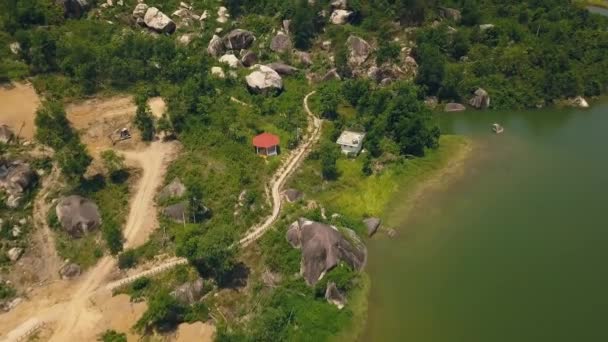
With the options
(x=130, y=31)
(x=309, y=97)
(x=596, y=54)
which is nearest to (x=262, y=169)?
(x=309, y=97)

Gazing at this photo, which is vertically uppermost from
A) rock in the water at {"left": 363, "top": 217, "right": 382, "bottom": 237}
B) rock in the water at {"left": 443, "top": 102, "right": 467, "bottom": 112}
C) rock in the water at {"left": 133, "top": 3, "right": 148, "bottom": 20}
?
rock in the water at {"left": 133, "top": 3, "right": 148, "bottom": 20}

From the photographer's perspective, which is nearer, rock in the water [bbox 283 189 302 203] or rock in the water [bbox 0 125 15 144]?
rock in the water [bbox 283 189 302 203]

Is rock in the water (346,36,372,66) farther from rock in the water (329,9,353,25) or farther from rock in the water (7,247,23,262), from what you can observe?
rock in the water (7,247,23,262)

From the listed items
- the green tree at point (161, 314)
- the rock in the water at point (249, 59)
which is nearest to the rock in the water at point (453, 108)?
the rock in the water at point (249, 59)

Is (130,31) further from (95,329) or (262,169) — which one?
(95,329)

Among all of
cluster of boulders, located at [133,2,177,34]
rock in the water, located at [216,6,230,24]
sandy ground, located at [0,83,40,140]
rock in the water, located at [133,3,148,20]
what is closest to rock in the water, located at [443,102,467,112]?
rock in the water, located at [216,6,230,24]

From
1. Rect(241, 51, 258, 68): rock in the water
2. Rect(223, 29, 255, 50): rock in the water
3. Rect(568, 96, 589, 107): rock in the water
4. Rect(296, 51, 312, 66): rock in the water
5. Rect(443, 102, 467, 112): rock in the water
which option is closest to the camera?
Rect(443, 102, 467, 112): rock in the water

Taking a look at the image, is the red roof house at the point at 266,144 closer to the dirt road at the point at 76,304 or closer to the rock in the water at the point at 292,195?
the rock in the water at the point at 292,195
